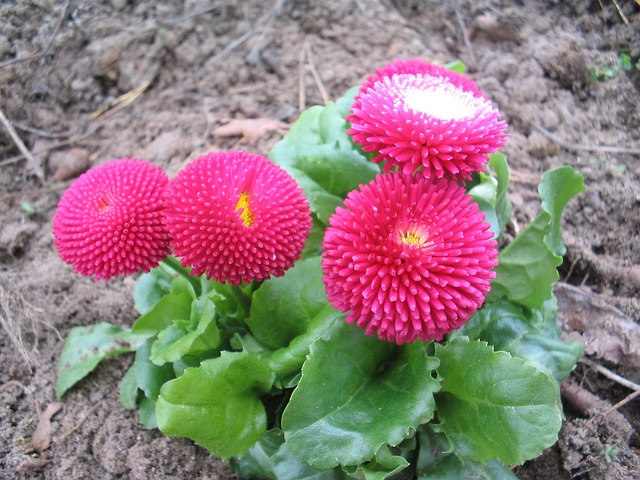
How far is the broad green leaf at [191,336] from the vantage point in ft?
6.81

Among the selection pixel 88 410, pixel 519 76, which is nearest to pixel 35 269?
pixel 88 410

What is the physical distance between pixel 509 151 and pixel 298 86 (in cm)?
137

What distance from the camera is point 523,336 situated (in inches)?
Answer: 91.0

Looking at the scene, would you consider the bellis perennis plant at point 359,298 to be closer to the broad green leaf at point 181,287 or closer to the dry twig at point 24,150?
the broad green leaf at point 181,287

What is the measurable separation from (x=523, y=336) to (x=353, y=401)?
73 cm

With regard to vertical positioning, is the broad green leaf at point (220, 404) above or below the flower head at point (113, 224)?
below

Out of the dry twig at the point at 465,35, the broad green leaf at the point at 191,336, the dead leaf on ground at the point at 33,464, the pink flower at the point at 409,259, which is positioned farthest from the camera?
the dry twig at the point at 465,35

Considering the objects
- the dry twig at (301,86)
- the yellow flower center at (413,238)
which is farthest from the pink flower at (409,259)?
the dry twig at (301,86)

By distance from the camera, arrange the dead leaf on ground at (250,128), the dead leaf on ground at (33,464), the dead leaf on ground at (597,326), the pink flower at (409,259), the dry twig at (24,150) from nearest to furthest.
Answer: the pink flower at (409,259) < the dead leaf on ground at (33,464) < the dead leaf on ground at (597,326) < the dry twig at (24,150) < the dead leaf on ground at (250,128)

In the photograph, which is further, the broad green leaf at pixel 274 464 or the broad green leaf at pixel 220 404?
the broad green leaf at pixel 274 464

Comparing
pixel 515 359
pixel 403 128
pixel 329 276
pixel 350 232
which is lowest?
pixel 515 359

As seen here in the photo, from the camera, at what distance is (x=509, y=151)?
333 centimetres

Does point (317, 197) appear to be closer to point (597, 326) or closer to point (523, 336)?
point (523, 336)

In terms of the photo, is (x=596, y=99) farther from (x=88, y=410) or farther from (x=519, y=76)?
(x=88, y=410)
